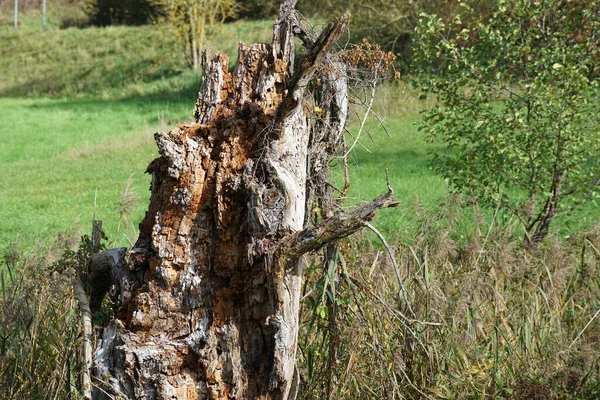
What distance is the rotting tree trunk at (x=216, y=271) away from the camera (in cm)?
332

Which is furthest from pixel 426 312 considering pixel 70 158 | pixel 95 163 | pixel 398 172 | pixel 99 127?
pixel 99 127

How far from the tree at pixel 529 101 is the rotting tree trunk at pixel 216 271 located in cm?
385

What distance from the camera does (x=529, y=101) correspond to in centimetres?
705

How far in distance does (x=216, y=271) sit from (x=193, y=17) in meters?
26.5

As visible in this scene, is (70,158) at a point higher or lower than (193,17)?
lower

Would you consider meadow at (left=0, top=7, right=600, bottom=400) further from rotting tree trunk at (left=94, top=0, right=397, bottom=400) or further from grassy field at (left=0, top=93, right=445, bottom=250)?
rotting tree trunk at (left=94, top=0, right=397, bottom=400)

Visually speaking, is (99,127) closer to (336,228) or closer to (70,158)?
(70,158)

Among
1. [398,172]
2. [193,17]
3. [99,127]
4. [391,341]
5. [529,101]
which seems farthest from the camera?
[193,17]

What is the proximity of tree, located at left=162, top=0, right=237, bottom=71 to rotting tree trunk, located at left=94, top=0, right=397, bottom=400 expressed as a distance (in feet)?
85.9

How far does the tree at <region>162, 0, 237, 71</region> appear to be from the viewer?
28703 mm

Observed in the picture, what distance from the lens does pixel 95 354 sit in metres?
3.45

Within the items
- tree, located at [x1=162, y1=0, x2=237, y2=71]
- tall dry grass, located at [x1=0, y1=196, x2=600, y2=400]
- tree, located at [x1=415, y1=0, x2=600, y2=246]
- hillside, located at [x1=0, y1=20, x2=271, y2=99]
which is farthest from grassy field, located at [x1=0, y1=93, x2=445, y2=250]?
tree, located at [x1=162, y1=0, x2=237, y2=71]

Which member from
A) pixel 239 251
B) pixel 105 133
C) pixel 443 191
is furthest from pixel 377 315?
pixel 105 133

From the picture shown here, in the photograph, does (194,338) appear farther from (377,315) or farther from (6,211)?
(6,211)
